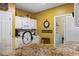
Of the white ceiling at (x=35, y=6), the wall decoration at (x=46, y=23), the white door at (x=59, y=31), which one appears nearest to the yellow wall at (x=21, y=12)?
the white ceiling at (x=35, y=6)

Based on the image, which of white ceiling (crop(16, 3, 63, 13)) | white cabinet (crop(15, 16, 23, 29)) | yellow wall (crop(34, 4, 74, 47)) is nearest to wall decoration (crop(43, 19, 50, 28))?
yellow wall (crop(34, 4, 74, 47))

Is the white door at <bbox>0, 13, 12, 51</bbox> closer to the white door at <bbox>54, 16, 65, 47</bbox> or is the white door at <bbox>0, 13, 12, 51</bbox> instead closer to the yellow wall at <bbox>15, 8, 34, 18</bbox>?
the yellow wall at <bbox>15, 8, 34, 18</bbox>

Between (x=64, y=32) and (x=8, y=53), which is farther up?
(x=64, y=32)

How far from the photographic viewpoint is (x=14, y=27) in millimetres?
1623

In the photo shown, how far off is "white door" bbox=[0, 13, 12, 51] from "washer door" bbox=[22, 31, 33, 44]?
0.51 ft

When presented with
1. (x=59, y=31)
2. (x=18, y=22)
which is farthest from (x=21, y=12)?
(x=59, y=31)

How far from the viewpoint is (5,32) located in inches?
63.8

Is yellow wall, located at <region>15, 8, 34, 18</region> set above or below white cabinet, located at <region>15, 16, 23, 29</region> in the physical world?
above

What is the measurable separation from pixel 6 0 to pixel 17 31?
1.21ft

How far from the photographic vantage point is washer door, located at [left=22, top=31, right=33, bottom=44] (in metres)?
1.66

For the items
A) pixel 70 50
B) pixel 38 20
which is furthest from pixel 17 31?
pixel 70 50

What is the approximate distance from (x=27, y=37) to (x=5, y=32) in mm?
252

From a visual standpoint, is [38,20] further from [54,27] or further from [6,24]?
[6,24]

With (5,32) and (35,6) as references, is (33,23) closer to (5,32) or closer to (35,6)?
(35,6)
